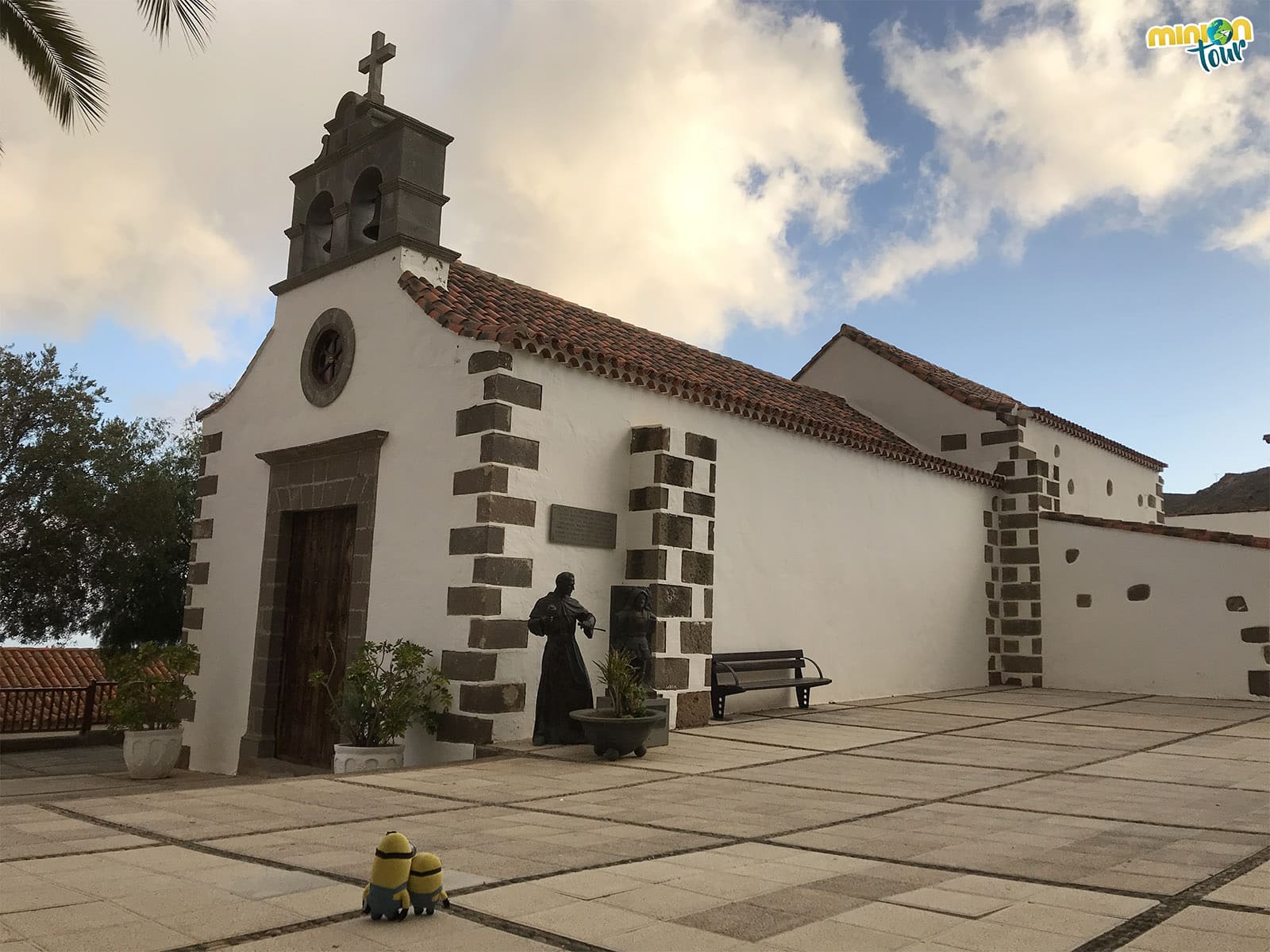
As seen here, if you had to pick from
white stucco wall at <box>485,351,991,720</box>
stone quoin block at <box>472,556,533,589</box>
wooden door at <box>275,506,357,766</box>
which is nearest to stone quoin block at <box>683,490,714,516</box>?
white stucco wall at <box>485,351,991,720</box>

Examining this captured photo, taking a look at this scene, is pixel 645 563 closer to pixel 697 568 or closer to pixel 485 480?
pixel 697 568

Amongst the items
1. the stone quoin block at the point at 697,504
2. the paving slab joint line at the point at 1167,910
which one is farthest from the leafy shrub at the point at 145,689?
the paving slab joint line at the point at 1167,910

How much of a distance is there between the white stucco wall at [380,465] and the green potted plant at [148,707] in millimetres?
617

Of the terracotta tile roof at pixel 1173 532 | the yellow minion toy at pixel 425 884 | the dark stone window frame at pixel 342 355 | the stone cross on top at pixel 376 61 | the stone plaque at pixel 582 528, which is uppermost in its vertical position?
the stone cross on top at pixel 376 61

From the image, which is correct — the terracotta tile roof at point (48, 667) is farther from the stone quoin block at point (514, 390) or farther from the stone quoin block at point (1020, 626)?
the stone quoin block at point (1020, 626)

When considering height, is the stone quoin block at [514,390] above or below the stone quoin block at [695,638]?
above

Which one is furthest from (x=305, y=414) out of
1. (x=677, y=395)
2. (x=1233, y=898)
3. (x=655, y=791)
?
(x=1233, y=898)

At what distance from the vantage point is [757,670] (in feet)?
35.5

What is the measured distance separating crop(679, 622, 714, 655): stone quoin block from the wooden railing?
9.37m

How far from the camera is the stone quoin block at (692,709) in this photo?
370 inches

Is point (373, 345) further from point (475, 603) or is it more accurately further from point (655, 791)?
point (655, 791)

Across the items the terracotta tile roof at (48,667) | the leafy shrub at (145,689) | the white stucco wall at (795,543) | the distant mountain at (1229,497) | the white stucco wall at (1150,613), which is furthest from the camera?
the distant mountain at (1229,497)

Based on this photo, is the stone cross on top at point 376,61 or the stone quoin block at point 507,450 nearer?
the stone quoin block at point 507,450

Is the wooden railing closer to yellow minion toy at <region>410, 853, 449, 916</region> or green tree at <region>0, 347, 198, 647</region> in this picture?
green tree at <region>0, 347, 198, 647</region>
